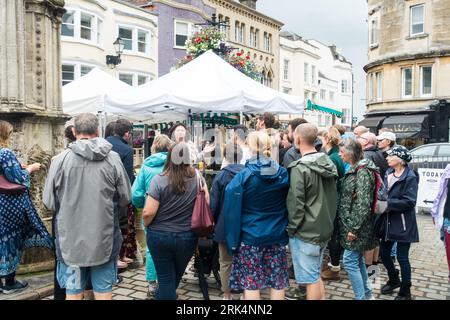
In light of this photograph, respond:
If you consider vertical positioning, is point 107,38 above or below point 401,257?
above

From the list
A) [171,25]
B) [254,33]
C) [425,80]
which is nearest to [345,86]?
[254,33]

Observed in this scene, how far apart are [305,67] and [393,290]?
136ft

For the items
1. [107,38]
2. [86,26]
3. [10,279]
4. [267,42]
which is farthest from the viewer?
[267,42]

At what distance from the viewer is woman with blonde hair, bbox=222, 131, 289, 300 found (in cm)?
396

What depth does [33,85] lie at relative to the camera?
580 cm

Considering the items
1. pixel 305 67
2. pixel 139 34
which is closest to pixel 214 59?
pixel 139 34

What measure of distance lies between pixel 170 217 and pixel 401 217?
2951 mm

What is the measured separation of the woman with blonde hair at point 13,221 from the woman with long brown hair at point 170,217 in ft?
5.88

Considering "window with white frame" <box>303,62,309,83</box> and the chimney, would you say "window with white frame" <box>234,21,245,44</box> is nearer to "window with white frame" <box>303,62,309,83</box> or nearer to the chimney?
the chimney

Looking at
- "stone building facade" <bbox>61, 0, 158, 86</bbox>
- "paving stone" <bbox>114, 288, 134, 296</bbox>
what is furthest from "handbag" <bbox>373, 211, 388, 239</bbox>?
"stone building facade" <bbox>61, 0, 158, 86</bbox>

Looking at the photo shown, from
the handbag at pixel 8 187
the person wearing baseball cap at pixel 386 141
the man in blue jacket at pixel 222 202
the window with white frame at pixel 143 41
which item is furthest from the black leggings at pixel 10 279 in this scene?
the window with white frame at pixel 143 41

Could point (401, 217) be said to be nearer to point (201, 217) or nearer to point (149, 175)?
point (201, 217)

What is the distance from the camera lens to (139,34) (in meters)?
27.5
